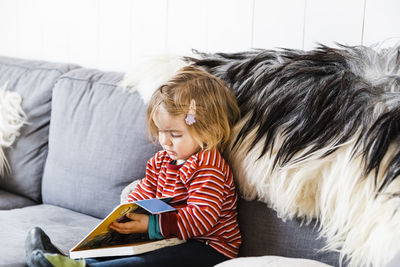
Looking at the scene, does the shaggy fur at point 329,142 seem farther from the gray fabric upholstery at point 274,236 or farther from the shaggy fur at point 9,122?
the shaggy fur at point 9,122

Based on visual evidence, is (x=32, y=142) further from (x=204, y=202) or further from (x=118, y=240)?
(x=204, y=202)

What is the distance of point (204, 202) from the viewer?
130 cm

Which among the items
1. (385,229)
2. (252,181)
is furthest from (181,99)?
(385,229)

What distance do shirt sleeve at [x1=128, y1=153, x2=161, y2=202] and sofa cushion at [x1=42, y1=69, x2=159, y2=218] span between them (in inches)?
3.8

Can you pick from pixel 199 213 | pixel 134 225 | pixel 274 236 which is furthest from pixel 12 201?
pixel 274 236

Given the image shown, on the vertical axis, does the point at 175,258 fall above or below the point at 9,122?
below

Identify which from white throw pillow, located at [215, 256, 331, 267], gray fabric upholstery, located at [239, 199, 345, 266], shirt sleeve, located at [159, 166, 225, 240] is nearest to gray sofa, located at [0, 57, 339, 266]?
gray fabric upholstery, located at [239, 199, 345, 266]

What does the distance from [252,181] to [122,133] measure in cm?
55

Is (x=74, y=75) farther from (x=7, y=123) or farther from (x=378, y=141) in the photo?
(x=378, y=141)

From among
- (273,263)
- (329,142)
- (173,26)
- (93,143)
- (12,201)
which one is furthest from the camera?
(173,26)

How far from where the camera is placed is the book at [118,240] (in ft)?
4.05

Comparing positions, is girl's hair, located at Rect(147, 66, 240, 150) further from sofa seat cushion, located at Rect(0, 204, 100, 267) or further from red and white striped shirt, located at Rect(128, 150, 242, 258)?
sofa seat cushion, located at Rect(0, 204, 100, 267)

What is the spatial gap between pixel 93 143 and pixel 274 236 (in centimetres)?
75

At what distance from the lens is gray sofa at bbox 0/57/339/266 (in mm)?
1361
